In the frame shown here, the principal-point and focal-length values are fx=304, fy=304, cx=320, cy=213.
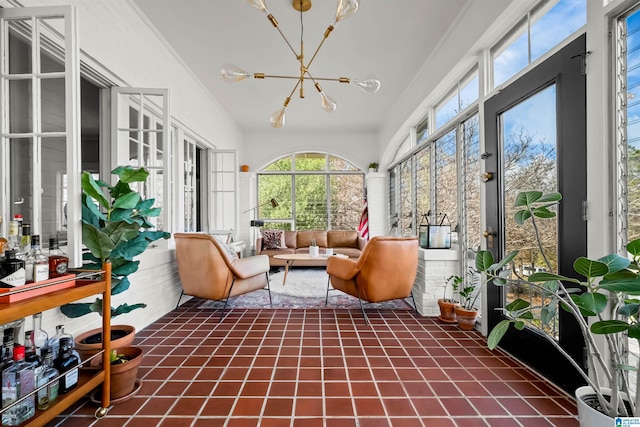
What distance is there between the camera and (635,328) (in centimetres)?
95

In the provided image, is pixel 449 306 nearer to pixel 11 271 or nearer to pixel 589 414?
pixel 589 414

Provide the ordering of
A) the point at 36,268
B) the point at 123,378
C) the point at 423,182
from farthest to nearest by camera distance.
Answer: the point at 423,182, the point at 123,378, the point at 36,268

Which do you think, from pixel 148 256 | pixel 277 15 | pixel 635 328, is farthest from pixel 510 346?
pixel 277 15

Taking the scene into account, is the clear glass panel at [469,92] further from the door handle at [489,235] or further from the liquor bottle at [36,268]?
the liquor bottle at [36,268]

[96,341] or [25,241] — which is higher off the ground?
[25,241]

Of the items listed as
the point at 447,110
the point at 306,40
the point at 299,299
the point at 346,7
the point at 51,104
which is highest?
the point at 306,40

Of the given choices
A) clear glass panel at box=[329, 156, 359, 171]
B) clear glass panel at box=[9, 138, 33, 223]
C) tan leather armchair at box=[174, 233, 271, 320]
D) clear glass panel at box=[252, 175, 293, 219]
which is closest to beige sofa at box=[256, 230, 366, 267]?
clear glass panel at box=[252, 175, 293, 219]

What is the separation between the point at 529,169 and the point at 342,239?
4.46m

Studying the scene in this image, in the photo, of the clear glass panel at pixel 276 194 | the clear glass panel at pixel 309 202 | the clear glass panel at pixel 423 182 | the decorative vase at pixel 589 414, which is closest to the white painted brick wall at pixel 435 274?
the clear glass panel at pixel 423 182

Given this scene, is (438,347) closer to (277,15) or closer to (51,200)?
(51,200)

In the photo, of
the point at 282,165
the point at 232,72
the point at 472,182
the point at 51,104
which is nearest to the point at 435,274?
the point at 472,182

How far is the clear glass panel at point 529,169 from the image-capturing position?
1.90m

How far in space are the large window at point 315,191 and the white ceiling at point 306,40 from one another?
2.19m

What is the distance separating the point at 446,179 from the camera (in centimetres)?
352
